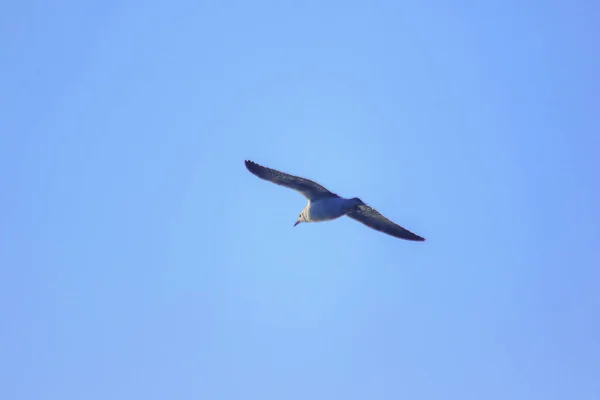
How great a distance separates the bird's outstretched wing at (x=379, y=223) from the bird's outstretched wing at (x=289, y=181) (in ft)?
7.25

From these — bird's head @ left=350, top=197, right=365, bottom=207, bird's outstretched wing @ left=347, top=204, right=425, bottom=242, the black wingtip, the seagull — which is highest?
the black wingtip

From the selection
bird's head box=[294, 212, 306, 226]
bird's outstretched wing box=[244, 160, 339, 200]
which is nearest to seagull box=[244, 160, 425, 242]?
bird's outstretched wing box=[244, 160, 339, 200]

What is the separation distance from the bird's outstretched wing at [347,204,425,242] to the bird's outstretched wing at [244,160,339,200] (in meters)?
2.21

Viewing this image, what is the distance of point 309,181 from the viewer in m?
37.6

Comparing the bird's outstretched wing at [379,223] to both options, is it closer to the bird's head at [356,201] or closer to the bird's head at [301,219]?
the bird's head at [301,219]

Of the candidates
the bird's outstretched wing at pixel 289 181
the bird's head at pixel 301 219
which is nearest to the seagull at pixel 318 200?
the bird's outstretched wing at pixel 289 181

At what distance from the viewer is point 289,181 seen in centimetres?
3816

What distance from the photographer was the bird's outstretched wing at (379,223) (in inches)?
1577

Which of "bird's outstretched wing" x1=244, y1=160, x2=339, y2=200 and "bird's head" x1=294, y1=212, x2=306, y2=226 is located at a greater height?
"bird's head" x1=294, y1=212, x2=306, y2=226

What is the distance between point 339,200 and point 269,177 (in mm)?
3003

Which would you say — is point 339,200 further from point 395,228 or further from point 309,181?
point 395,228

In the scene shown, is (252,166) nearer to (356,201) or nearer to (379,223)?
(356,201)

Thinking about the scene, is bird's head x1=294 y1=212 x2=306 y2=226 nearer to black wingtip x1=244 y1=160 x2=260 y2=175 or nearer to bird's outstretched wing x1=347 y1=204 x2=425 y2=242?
bird's outstretched wing x1=347 y1=204 x2=425 y2=242

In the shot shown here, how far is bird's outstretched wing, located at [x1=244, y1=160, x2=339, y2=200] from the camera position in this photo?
3778cm
